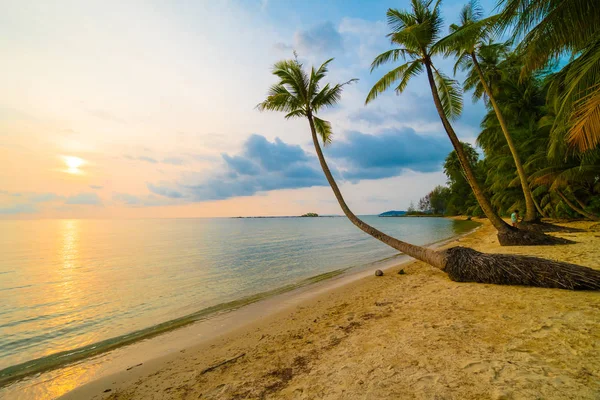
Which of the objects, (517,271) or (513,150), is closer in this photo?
(517,271)

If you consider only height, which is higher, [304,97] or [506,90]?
[506,90]

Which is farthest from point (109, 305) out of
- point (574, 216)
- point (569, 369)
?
point (574, 216)

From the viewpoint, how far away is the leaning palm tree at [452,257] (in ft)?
18.3

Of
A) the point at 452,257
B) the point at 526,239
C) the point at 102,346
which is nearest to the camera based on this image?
the point at 102,346

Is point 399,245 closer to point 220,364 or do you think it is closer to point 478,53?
point 220,364

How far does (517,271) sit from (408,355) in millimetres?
4660

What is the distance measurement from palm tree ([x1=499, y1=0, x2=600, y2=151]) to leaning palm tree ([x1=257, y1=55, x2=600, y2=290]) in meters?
2.79

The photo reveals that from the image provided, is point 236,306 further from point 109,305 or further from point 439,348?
point 439,348

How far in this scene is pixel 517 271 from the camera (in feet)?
20.1

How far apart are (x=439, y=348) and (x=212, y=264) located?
15.2 metres

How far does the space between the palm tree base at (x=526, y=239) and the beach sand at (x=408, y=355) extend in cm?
651

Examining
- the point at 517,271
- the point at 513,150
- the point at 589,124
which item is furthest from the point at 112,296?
the point at 513,150

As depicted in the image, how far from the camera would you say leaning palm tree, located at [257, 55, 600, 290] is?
5566 millimetres

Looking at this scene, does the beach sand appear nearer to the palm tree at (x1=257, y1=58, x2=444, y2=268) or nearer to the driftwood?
the driftwood
